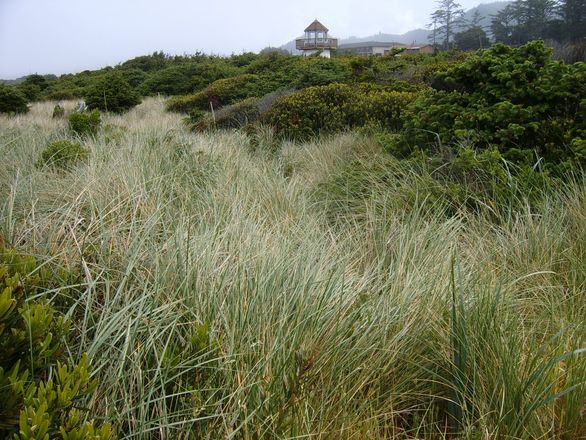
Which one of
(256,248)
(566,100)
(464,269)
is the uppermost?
(566,100)

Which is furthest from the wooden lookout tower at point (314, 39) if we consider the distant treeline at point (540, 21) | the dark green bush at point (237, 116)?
the dark green bush at point (237, 116)

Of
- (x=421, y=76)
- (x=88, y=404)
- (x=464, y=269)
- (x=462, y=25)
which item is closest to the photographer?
(x=88, y=404)

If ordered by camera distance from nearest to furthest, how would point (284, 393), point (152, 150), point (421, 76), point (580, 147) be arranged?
point (284, 393)
point (580, 147)
point (152, 150)
point (421, 76)

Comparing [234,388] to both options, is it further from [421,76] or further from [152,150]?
[421,76]

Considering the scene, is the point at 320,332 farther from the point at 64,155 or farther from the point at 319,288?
the point at 64,155

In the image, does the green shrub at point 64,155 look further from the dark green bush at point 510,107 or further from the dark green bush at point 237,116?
the dark green bush at point 237,116

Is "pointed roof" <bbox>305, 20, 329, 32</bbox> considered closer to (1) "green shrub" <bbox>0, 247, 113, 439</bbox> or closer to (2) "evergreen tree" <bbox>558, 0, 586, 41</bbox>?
(2) "evergreen tree" <bbox>558, 0, 586, 41</bbox>

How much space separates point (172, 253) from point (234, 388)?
2.66 ft

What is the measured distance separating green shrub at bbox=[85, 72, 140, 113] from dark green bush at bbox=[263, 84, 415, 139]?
771 cm

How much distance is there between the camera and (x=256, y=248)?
275 centimetres

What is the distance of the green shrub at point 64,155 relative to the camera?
499 centimetres

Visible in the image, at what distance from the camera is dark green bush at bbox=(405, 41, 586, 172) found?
15.0 ft

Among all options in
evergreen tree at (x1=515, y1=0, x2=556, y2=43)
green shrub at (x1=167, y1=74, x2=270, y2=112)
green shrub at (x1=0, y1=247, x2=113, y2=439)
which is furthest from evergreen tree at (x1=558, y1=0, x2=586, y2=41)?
green shrub at (x1=0, y1=247, x2=113, y2=439)

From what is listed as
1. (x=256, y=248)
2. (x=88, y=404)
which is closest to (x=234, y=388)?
(x=88, y=404)
